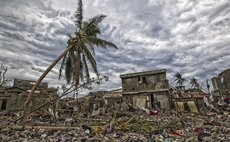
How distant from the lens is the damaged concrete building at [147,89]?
55.8ft

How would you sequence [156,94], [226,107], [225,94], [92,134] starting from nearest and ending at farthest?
1. [92,134]
2. [226,107]
3. [156,94]
4. [225,94]

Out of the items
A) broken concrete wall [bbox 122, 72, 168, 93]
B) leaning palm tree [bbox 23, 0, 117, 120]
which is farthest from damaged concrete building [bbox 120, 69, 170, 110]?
leaning palm tree [bbox 23, 0, 117, 120]

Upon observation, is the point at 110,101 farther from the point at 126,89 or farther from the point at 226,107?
the point at 226,107

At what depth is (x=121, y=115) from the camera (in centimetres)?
1091

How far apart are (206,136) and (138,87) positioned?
12976mm

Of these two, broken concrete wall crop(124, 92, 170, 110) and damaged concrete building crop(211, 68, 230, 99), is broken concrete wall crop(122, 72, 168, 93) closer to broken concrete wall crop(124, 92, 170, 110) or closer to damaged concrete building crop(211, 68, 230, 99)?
broken concrete wall crop(124, 92, 170, 110)

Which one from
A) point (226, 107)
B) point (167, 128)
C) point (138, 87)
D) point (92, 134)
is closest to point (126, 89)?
point (138, 87)

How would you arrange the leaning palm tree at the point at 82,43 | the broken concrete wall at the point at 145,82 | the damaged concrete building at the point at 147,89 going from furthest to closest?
the broken concrete wall at the point at 145,82 → the damaged concrete building at the point at 147,89 → the leaning palm tree at the point at 82,43

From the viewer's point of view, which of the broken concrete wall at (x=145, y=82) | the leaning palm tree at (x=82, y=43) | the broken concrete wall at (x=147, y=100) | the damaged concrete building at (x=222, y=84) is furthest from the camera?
the damaged concrete building at (x=222, y=84)

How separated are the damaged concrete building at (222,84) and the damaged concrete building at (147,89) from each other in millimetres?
9036

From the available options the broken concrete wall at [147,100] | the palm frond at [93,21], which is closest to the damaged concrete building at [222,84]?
the broken concrete wall at [147,100]

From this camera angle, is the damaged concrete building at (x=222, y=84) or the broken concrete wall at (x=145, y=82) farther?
the damaged concrete building at (x=222, y=84)

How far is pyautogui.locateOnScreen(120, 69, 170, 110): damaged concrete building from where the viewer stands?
17.0 metres

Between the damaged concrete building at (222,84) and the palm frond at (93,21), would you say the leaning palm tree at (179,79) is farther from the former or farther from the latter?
the palm frond at (93,21)
